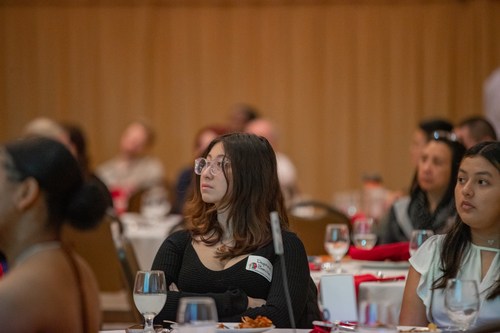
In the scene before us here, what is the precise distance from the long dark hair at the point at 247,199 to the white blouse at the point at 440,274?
0.53 metres

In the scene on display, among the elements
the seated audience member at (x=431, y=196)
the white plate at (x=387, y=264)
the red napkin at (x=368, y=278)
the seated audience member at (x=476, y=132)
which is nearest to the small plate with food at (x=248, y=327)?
the red napkin at (x=368, y=278)

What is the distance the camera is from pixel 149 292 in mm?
2902

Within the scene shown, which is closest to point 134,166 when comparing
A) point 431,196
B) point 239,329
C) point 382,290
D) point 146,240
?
point 146,240

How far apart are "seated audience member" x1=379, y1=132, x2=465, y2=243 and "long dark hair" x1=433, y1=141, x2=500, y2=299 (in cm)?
151

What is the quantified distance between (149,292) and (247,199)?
0.77 m

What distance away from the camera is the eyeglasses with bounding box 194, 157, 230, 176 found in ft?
11.6

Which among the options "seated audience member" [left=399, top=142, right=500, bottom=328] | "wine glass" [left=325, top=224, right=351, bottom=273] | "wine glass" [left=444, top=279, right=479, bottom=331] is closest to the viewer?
"wine glass" [left=444, top=279, right=479, bottom=331]

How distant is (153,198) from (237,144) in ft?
13.7

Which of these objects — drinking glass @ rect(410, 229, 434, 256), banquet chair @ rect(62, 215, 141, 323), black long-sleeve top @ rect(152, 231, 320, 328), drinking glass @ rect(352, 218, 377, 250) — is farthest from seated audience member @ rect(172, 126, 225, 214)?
black long-sleeve top @ rect(152, 231, 320, 328)

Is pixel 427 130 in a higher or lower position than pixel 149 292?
higher

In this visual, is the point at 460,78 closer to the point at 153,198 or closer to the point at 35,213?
the point at 153,198

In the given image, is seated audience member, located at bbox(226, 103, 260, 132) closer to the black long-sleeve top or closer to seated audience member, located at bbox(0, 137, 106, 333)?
the black long-sleeve top

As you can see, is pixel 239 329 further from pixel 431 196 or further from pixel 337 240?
pixel 431 196

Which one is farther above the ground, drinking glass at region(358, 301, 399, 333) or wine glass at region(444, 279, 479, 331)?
drinking glass at region(358, 301, 399, 333)
